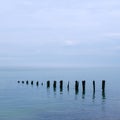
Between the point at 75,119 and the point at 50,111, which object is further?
the point at 50,111

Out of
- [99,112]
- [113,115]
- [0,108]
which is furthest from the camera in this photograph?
[0,108]

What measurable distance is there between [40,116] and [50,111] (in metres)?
3.32

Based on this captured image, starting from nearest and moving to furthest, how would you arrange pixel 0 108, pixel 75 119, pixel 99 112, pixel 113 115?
pixel 75 119, pixel 113 115, pixel 99 112, pixel 0 108

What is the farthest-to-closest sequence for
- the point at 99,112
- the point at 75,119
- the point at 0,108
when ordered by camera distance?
the point at 0,108
the point at 99,112
the point at 75,119

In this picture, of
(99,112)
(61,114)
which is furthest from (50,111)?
(99,112)

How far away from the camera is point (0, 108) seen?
1543 inches

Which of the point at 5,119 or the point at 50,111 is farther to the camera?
the point at 50,111

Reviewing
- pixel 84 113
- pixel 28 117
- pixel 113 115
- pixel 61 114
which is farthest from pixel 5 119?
pixel 113 115

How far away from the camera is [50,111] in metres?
36.5

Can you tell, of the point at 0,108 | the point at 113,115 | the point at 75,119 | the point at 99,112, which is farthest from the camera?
the point at 0,108

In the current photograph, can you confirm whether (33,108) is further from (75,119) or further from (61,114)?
(75,119)

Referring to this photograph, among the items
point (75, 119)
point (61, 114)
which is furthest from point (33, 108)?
point (75, 119)

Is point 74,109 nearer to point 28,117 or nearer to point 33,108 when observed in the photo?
point 33,108

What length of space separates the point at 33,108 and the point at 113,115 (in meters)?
10.4
